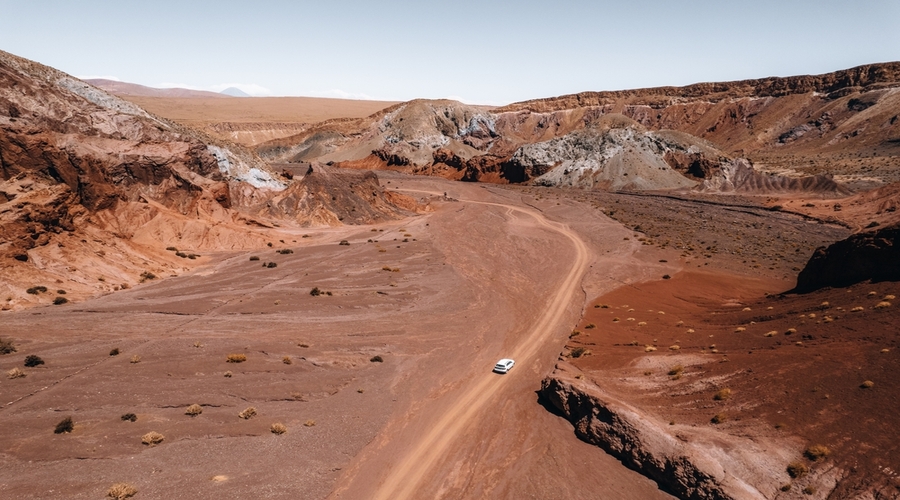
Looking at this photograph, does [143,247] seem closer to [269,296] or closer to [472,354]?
[269,296]

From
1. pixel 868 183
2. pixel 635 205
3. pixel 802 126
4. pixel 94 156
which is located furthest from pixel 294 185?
pixel 802 126

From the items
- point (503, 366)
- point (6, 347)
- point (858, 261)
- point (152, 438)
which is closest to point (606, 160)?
point (858, 261)

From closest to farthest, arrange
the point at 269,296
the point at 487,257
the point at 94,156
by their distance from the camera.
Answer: the point at 269,296, the point at 94,156, the point at 487,257

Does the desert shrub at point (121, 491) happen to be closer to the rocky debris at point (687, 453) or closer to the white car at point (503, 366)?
the rocky debris at point (687, 453)

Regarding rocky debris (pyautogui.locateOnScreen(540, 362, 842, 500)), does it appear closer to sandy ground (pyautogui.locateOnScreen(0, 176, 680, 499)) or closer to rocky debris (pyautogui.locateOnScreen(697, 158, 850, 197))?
sandy ground (pyautogui.locateOnScreen(0, 176, 680, 499))

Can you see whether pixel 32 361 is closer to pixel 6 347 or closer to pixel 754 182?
pixel 6 347
